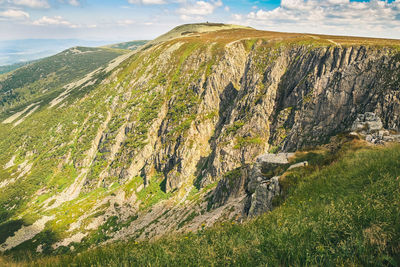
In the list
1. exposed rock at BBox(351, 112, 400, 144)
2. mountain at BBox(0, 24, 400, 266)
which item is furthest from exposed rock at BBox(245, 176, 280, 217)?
exposed rock at BBox(351, 112, 400, 144)

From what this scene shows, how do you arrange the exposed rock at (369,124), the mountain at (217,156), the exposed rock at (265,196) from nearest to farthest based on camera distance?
the mountain at (217,156) < the exposed rock at (265,196) < the exposed rock at (369,124)

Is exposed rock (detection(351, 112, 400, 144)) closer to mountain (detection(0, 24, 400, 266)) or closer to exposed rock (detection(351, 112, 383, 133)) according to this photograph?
exposed rock (detection(351, 112, 383, 133))

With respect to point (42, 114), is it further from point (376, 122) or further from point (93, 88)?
point (376, 122)

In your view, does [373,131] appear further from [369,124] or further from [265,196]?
[265,196]

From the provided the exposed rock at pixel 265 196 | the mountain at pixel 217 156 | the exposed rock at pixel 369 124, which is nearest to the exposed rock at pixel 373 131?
the exposed rock at pixel 369 124

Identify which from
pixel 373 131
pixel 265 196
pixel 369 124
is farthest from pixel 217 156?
pixel 265 196

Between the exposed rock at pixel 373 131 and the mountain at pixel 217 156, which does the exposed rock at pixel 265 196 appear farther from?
the exposed rock at pixel 373 131

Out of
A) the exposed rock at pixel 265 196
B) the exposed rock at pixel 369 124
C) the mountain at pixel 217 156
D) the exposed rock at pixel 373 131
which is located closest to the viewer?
the mountain at pixel 217 156

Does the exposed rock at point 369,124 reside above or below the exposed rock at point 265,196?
above
